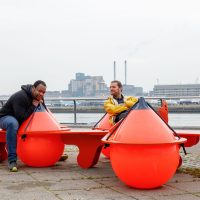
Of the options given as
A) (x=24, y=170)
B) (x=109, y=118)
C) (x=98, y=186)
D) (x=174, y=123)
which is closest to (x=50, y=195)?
(x=98, y=186)

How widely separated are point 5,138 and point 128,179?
3117 mm

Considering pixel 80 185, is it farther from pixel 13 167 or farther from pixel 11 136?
pixel 11 136

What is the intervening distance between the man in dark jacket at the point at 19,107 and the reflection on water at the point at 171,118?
26.0ft

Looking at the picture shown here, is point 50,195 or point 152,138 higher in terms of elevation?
point 152,138

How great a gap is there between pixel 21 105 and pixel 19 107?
0.05m

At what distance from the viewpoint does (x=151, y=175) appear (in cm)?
572

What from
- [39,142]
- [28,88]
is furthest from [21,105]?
[39,142]

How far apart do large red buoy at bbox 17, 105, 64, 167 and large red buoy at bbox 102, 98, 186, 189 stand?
1.96 metres

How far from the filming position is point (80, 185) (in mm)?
6227

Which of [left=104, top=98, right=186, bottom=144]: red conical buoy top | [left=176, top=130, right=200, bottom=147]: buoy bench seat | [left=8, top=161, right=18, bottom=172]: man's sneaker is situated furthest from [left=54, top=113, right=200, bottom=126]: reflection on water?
[left=104, top=98, right=186, bottom=144]: red conical buoy top

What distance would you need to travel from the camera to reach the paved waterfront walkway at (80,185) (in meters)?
5.52

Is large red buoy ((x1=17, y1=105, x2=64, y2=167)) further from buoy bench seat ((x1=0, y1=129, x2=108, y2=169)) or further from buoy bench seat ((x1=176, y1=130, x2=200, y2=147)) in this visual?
buoy bench seat ((x1=176, y1=130, x2=200, y2=147))

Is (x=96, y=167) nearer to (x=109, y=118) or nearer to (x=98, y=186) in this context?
(x=109, y=118)

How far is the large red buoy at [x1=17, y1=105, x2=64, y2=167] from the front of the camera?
7664 millimetres
